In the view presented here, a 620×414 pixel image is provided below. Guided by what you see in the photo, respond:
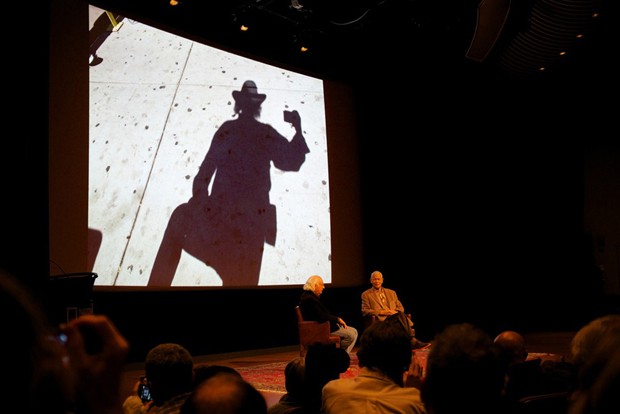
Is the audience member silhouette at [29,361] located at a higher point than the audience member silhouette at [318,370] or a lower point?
higher

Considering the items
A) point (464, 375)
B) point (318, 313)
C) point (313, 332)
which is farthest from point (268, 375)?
point (464, 375)

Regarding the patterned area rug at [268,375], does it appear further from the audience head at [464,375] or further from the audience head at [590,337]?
the audience head at [464,375]

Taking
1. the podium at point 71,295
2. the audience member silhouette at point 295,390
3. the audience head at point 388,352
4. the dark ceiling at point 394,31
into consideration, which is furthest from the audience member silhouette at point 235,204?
the audience head at point 388,352

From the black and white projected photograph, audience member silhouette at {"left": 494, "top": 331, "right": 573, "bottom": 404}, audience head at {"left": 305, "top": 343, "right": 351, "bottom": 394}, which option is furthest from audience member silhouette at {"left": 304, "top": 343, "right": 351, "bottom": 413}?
the black and white projected photograph

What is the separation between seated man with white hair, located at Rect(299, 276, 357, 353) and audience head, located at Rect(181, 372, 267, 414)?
4991 mm

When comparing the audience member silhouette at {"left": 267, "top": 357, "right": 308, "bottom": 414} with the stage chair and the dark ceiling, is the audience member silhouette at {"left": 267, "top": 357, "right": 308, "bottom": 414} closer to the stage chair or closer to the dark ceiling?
the stage chair

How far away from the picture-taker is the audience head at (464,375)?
1.06 meters

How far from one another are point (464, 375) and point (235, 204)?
229 inches

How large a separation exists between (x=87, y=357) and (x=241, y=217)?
6.13m

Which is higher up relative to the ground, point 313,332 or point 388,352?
point 388,352

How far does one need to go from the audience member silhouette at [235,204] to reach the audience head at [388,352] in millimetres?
4653

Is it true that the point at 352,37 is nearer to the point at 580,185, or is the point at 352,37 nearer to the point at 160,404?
the point at 580,185

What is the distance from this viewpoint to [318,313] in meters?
5.74

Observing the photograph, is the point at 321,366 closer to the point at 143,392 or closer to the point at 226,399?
the point at 143,392
